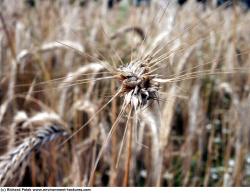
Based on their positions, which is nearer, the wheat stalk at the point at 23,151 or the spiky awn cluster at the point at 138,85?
the spiky awn cluster at the point at 138,85

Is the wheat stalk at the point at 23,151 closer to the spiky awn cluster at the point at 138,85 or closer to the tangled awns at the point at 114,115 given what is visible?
the tangled awns at the point at 114,115

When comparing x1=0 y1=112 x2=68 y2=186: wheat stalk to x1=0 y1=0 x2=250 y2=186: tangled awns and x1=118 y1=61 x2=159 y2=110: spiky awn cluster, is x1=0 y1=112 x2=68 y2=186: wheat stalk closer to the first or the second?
x1=0 y1=0 x2=250 y2=186: tangled awns

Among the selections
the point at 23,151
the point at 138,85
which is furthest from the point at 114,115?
the point at 138,85

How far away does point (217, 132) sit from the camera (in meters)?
1.43

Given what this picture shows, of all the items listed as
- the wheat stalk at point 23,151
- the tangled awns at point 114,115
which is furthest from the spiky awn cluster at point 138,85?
the wheat stalk at point 23,151

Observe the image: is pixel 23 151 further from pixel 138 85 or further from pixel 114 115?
pixel 138 85

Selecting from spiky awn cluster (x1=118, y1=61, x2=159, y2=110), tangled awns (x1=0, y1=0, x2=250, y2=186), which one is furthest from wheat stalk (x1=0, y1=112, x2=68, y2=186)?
spiky awn cluster (x1=118, y1=61, x2=159, y2=110)

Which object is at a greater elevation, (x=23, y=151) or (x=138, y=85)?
(x=138, y=85)

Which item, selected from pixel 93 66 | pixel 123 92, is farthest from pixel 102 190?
pixel 123 92

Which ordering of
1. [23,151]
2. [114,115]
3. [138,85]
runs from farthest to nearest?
[114,115], [23,151], [138,85]

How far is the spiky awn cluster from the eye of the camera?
428 millimetres

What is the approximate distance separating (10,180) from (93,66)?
1.11ft

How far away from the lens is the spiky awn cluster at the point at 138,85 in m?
0.43

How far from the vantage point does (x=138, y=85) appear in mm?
429
